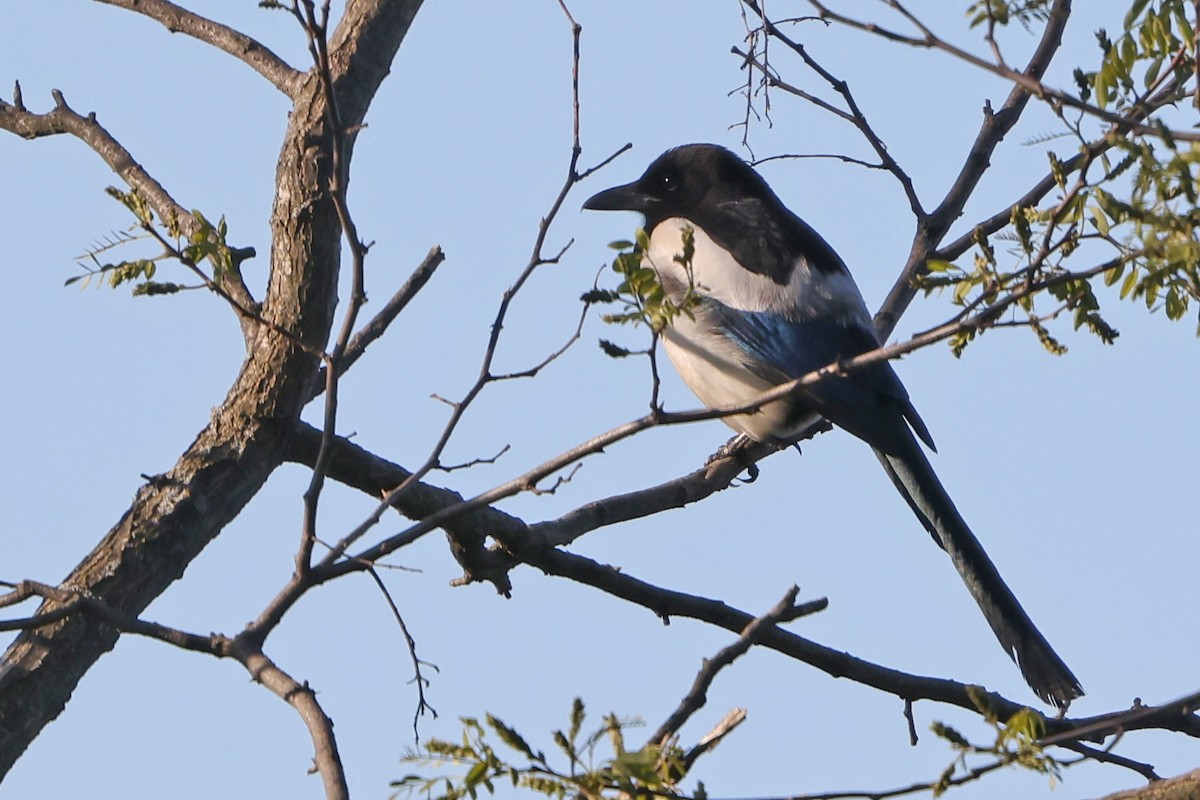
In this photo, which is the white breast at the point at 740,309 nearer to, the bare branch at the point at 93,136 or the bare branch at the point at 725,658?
the bare branch at the point at 93,136

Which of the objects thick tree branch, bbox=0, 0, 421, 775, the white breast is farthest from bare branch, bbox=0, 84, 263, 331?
the white breast

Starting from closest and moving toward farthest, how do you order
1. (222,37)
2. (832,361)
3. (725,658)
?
(725,658)
(222,37)
(832,361)

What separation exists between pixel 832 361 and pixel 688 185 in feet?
3.31

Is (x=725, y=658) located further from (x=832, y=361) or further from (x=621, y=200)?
(x=621, y=200)

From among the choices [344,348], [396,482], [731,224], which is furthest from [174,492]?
[731,224]

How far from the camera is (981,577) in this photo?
3975 millimetres

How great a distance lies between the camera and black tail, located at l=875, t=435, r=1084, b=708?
384 cm

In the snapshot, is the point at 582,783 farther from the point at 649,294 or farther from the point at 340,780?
the point at 649,294

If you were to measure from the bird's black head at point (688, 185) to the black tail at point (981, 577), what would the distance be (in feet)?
3.67

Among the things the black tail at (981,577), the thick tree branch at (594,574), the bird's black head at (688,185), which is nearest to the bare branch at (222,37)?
the thick tree branch at (594,574)

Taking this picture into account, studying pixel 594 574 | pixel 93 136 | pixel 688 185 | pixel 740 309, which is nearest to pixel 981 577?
pixel 740 309

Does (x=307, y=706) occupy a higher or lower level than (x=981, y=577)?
lower

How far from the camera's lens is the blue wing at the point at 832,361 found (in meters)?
4.12

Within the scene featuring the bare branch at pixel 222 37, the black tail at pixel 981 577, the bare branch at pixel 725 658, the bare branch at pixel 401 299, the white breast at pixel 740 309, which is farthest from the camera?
the white breast at pixel 740 309
